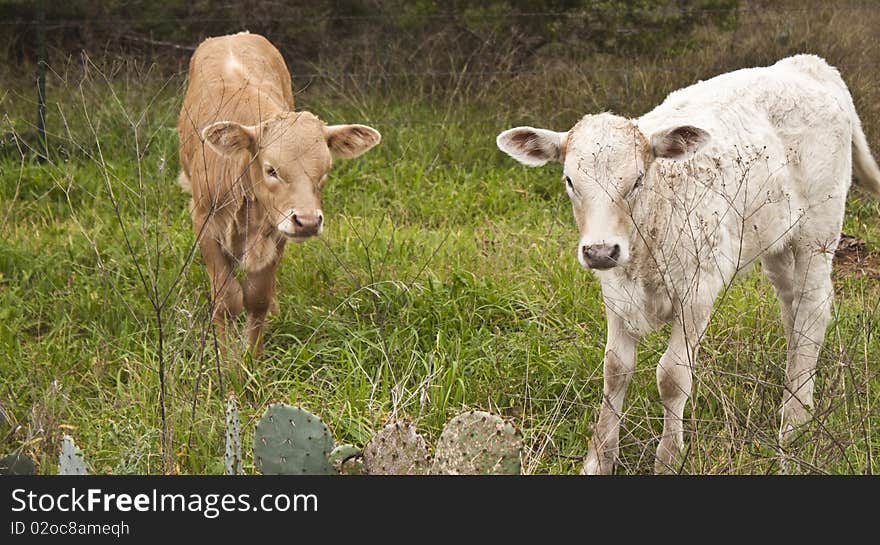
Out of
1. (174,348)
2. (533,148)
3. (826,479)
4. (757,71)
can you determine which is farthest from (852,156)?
(174,348)

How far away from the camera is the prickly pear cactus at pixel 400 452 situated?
365 centimetres

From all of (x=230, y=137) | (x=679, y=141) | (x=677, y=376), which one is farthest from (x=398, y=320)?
(x=679, y=141)

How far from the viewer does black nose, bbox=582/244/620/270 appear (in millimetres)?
4113

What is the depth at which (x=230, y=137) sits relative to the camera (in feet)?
18.3

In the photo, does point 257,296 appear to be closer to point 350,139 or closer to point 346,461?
point 350,139

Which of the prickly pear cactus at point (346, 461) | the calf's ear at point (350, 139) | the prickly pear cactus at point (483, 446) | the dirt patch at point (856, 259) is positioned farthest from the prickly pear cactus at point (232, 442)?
the dirt patch at point (856, 259)

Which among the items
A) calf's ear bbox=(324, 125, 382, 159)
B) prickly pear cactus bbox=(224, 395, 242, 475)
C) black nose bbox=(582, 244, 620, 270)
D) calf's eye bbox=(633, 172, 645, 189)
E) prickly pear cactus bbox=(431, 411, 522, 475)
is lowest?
prickly pear cactus bbox=(431, 411, 522, 475)

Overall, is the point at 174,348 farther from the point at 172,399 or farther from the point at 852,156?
the point at 852,156

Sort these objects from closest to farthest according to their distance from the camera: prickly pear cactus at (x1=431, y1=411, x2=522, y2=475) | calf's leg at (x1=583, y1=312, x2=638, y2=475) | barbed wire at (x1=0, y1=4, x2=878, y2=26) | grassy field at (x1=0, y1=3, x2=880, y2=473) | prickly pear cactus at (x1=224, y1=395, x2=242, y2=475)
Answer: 1. prickly pear cactus at (x1=431, y1=411, x2=522, y2=475)
2. prickly pear cactus at (x1=224, y1=395, x2=242, y2=475)
3. grassy field at (x1=0, y1=3, x2=880, y2=473)
4. calf's leg at (x1=583, y1=312, x2=638, y2=475)
5. barbed wire at (x1=0, y1=4, x2=878, y2=26)

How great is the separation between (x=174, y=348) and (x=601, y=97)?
490 centimetres

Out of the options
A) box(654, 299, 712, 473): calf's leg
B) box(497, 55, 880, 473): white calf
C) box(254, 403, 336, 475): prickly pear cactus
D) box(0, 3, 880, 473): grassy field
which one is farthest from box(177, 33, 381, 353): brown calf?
box(654, 299, 712, 473): calf's leg

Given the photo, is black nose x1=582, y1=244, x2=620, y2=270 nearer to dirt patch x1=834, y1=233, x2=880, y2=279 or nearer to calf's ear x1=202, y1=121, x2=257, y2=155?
calf's ear x1=202, y1=121, x2=257, y2=155

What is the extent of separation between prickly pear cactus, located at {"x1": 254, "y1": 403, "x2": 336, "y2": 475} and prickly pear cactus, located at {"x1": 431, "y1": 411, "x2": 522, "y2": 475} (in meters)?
0.42

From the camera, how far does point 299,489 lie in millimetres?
3549
